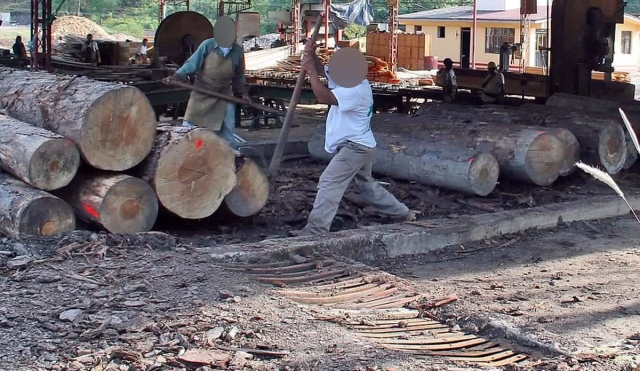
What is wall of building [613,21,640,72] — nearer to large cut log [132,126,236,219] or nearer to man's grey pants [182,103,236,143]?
man's grey pants [182,103,236,143]

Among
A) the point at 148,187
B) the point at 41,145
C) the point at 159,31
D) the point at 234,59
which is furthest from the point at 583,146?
the point at 159,31

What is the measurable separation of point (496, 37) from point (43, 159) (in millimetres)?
38007

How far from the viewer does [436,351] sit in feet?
14.9

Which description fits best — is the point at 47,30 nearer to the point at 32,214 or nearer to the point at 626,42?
the point at 32,214

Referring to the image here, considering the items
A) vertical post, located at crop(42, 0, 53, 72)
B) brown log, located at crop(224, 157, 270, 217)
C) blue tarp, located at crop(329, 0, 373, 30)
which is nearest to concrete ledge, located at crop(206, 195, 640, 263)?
brown log, located at crop(224, 157, 270, 217)

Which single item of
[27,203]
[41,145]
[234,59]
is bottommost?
[27,203]

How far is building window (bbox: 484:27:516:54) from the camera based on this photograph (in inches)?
1630

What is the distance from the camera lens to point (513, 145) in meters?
8.60

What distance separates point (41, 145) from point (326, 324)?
2.70m

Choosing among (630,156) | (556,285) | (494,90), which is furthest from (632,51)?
(556,285)

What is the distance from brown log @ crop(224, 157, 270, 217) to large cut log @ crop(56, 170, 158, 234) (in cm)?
80

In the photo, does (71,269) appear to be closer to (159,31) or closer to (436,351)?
(436,351)

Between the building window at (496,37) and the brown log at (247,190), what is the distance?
35.7 m

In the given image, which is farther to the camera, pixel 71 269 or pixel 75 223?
pixel 75 223
